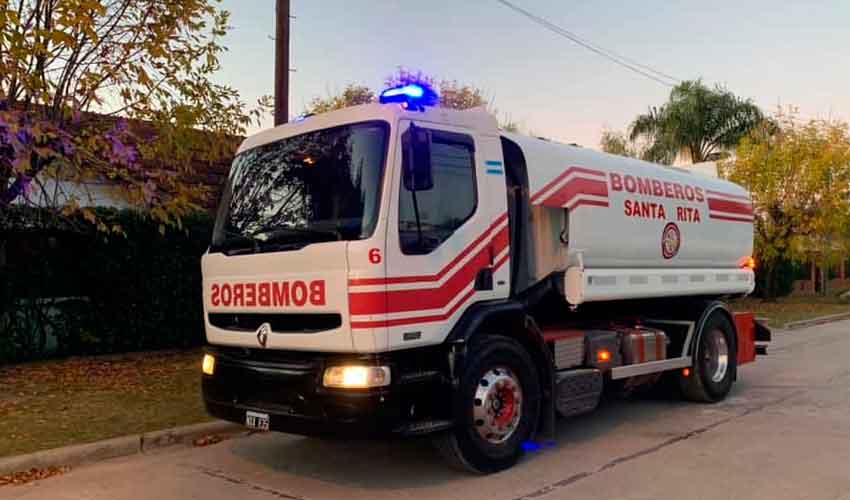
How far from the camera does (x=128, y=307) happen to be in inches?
460

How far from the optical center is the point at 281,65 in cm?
1116

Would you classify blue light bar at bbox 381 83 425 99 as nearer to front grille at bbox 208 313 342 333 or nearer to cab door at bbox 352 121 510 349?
cab door at bbox 352 121 510 349

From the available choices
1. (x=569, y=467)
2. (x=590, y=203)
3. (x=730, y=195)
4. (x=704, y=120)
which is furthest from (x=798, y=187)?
(x=569, y=467)

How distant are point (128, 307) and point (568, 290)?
7697 millimetres

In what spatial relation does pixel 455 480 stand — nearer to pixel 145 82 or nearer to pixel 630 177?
pixel 630 177

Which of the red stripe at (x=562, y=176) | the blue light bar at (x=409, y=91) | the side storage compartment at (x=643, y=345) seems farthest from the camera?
the side storage compartment at (x=643, y=345)

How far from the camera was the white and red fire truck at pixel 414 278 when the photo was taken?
5164 mm

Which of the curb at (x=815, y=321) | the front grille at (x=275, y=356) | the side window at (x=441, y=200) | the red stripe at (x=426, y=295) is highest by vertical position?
the side window at (x=441, y=200)

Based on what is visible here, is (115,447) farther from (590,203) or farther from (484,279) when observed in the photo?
(590,203)

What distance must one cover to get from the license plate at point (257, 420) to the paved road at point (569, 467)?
476 millimetres

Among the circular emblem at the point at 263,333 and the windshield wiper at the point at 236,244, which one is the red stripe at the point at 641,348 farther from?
the windshield wiper at the point at 236,244

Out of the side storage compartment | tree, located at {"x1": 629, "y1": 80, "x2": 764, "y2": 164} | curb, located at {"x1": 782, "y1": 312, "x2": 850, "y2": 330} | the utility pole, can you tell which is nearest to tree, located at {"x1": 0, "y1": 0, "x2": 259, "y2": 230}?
the utility pole

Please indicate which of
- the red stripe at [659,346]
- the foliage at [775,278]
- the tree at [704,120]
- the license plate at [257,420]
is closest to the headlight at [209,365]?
the license plate at [257,420]

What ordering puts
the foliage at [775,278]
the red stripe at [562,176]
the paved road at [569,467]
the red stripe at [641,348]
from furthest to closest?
the foliage at [775,278] < the red stripe at [641,348] < the red stripe at [562,176] < the paved road at [569,467]
